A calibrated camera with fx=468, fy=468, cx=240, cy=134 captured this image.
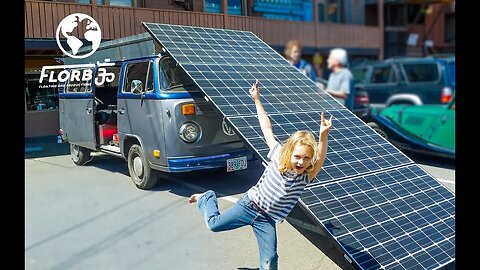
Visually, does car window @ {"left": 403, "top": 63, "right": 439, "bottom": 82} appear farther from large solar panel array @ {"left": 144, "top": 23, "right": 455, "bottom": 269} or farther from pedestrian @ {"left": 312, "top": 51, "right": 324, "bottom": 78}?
large solar panel array @ {"left": 144, "top": 23, "right": 455, "bottom": 269}

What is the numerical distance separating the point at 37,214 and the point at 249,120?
3.46 feet

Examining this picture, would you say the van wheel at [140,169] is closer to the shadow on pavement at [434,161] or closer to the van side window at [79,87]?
the van side window at [79,87]

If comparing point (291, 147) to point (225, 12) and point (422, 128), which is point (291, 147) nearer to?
point (225, 12)

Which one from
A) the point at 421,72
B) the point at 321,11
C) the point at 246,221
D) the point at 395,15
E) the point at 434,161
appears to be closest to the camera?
the point at 246,221

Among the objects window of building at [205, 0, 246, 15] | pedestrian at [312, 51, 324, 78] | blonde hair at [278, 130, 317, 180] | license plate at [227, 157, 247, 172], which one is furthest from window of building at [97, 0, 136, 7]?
pedestrian at [312, 51, 324, 78]

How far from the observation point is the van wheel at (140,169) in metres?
2.12

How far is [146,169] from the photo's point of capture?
2.12 metres

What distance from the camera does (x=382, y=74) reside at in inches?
340

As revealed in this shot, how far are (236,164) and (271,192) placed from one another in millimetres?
217

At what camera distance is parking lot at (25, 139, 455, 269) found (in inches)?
78.5

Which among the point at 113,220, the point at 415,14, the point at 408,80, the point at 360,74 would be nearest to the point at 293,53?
the point at 113,220

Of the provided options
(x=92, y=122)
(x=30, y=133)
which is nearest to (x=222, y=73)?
(x=92, y=122)
